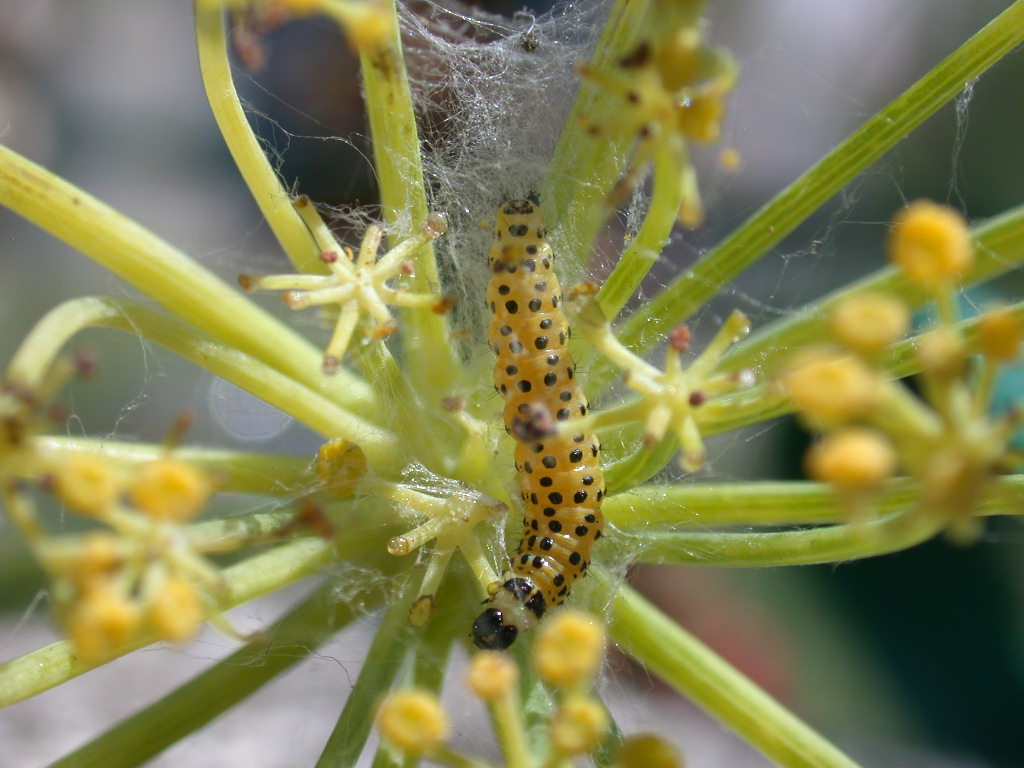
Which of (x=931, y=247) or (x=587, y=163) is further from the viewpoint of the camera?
(x=587, y=163)

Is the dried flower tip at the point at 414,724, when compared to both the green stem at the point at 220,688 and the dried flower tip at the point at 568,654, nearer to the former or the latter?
the dried flower tip at the point at 568,654

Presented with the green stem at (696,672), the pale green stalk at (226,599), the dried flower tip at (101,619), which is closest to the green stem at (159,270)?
the pale green stalk at (226,599)

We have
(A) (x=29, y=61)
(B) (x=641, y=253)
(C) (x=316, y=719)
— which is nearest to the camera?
(B) (x=641, y=253)

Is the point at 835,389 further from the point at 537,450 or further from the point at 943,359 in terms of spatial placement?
the point at 537,450

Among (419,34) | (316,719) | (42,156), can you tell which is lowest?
(316,719)

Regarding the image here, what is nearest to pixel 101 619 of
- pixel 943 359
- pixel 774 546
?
pixel 943 359

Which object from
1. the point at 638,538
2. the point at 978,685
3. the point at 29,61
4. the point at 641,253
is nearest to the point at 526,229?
the point at 641,253

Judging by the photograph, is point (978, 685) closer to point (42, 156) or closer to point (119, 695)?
point (119, 695)
